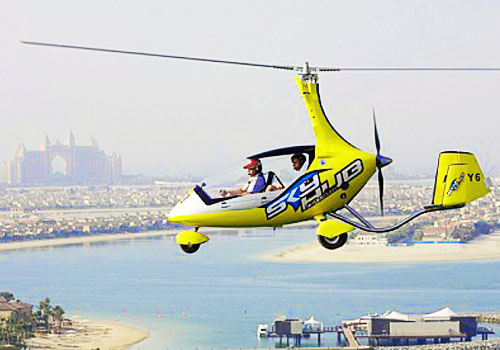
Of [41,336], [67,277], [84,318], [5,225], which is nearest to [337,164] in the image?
[41,336]

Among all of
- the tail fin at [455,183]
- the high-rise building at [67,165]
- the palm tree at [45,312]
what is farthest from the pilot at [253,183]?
the high-rise building at [67,165]

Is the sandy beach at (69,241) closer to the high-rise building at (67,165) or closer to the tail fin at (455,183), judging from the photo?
the high-rise building at (67,165)

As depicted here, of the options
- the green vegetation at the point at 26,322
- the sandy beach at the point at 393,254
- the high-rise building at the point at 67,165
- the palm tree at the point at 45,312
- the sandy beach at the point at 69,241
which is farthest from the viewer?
the high-rise building at the point at 67,165

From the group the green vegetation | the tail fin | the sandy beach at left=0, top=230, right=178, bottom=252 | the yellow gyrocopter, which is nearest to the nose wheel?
the yellow gyrocopter

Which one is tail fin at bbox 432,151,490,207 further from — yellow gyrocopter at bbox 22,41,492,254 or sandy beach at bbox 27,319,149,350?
sandy beach at bbox 27,319,149,350

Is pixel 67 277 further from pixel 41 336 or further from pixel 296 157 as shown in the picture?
pixel 296 157

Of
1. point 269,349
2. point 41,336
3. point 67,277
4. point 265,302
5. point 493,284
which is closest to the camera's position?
point 269,349
